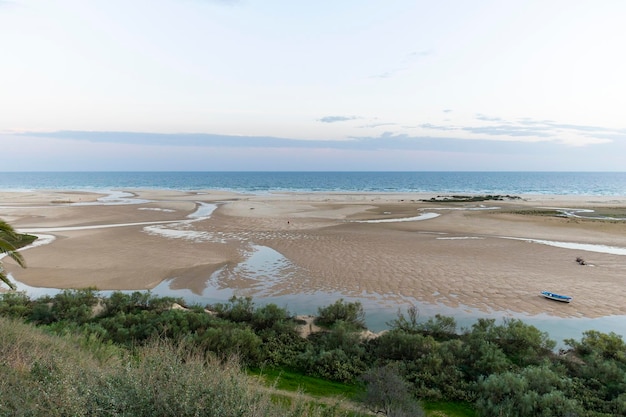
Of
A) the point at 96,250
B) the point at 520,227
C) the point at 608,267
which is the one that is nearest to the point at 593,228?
the point at 520,227

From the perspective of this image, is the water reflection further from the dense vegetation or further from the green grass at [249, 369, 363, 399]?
the green grass at [249, 369, 363, 399]

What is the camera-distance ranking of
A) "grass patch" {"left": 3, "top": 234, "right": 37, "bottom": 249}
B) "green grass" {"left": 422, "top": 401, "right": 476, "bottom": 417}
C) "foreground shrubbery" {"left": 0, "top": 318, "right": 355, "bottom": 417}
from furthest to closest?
"grass patch" {"left": 3, "top": 234, "right": 37, "bottom": 249} < "green grass" {"left": 422, "top": 401, "right": 476, "bottom": 417} < "foreground shrubbery" {"left": 0, "top": 318, "right": 355, "bottom": 417}

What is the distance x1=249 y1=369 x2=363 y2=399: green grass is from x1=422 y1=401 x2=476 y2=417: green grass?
65.1 inches

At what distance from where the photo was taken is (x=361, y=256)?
24.8 m

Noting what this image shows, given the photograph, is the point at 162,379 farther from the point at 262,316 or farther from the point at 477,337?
the point at 477,337

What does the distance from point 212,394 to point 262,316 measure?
7778 millimetres

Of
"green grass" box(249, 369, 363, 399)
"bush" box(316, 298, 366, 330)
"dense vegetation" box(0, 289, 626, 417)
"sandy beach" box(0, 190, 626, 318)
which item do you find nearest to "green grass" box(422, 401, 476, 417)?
"dense vegetation" box(0, 289, 626, 417)

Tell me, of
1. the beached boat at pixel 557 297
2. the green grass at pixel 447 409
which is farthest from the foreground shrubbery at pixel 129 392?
the beached boat at pixel 557 297

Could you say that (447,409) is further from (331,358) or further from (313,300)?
(313,300)

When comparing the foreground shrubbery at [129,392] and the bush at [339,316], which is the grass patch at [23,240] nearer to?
the bush at [339,316]

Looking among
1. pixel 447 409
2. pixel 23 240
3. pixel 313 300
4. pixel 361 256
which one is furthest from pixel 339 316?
pixel 23 240

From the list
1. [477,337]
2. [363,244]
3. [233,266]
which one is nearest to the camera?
[477,337]

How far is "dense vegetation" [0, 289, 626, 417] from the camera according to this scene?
243 inches

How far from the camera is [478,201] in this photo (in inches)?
2601
